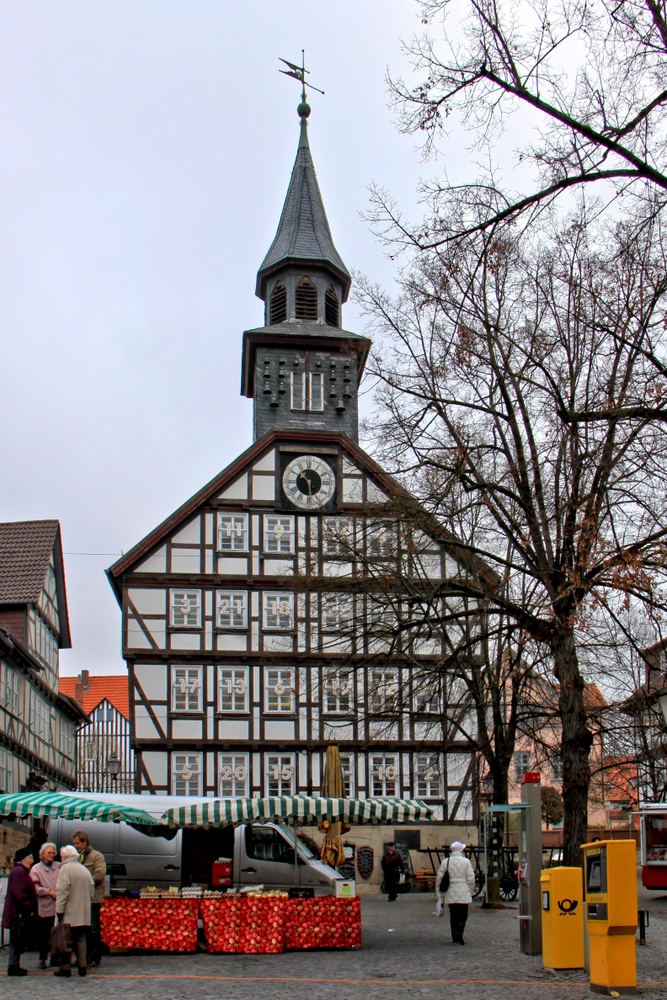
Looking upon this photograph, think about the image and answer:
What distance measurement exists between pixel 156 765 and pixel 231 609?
5.07m

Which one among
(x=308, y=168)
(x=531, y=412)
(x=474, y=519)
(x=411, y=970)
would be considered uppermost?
(x=308, y=168)

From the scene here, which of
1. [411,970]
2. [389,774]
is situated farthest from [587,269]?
[389,774]

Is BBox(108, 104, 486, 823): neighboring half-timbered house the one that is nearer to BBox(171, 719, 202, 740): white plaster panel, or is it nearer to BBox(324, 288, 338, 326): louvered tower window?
BBox(171, 719, 202, 740): white plaster panel

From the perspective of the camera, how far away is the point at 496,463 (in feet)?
66.8

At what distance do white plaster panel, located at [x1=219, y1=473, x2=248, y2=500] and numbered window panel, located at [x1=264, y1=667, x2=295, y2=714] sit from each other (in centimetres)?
533

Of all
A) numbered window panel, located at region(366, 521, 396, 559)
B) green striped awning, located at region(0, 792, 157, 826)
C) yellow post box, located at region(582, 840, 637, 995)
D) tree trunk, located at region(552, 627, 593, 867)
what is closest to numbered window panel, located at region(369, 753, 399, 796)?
numbered window panel, located at region(366, 521, 396, 559)

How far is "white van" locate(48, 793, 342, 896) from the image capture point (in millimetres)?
22203

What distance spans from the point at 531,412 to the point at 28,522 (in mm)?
29088

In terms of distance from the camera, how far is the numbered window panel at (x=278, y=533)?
41.5 metres

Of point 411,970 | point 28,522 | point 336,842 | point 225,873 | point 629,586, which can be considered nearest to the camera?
Result: point 629,586

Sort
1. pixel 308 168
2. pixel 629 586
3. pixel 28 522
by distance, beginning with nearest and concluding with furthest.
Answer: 1. pixel 629 586
2. pixel 28 522
3. pixel 308 168

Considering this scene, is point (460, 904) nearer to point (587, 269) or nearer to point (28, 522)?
point (587, 269)

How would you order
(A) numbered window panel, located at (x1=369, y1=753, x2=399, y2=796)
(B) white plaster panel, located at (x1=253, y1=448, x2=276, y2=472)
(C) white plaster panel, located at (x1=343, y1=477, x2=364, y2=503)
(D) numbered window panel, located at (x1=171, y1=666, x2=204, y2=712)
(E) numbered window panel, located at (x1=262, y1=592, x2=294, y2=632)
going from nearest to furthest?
(D) numbered window panel, located at (x1=171, y1=666, x2=204, y2=712) < (A) numbered window panel, located at (x1=369, y1=753, x2=399, y2=796) < (E) numbered window panel, located at (x1=262, y1=592, x2=294, y2=632) < (B) white plaster panel, located at (x1=253, y1=448, x2=276, y2=472) < (C) white plaster panel, located at (x1=343, y1=477, x2=364, y2=503)

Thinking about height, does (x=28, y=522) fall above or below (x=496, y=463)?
above
